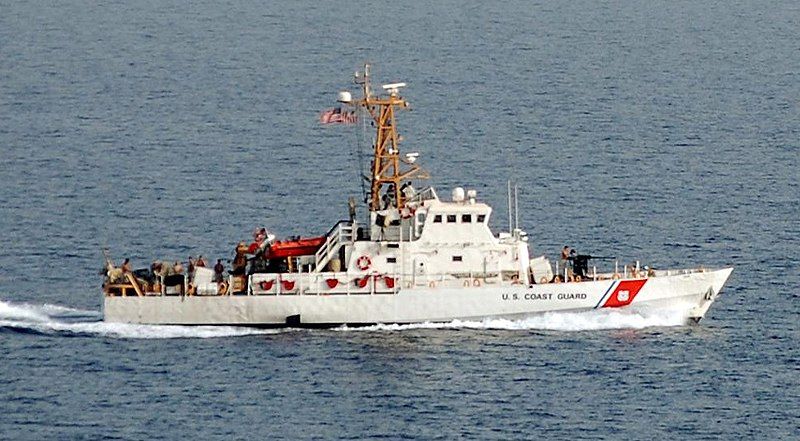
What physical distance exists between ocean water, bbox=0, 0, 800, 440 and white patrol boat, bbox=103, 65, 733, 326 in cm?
79

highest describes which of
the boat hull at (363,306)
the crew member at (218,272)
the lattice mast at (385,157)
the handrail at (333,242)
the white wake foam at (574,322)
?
the lattice mast at (385,157)

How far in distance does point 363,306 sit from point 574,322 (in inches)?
360

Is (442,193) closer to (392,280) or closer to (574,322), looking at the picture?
(392,280)

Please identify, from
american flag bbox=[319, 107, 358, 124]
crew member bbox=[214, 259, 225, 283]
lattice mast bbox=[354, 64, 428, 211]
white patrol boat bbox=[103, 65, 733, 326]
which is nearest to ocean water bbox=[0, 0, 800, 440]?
white patrol boat bbox=[103, 65, 733, 326]

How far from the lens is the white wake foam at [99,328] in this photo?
11669cm

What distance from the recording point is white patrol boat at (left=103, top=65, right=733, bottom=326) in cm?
11738

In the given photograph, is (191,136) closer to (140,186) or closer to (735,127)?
(140,186)

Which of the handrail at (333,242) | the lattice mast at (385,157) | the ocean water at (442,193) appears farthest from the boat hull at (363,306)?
the lattice mast at (385,157)

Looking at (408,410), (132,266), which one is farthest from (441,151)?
(408,410)

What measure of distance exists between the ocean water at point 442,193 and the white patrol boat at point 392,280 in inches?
31.1

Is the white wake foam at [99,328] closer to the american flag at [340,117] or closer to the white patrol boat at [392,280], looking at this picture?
the white patrol boat at [392,280]

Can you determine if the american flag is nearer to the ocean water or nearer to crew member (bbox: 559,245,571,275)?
the ocean water

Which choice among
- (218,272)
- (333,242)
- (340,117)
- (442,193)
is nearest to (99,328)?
(218,272)

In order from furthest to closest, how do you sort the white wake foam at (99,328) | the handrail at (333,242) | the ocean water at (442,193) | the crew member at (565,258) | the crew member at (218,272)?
the crew member at (565,258) → the crew member at (218,272) → the handrail at (333,242) → the white wake foam at (99,328) → the ocean water at (442,193)
